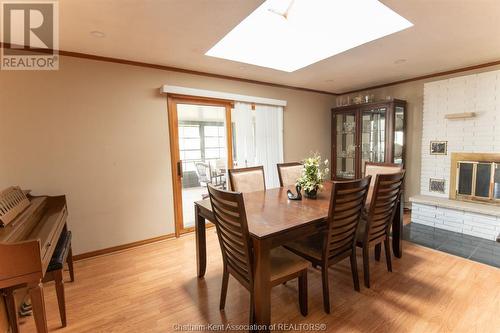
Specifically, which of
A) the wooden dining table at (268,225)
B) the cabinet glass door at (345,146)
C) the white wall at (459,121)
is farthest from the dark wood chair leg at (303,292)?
the cabinet glass door at (345,146)

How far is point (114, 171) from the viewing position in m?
2.88

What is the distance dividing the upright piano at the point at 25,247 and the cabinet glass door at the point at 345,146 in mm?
4597

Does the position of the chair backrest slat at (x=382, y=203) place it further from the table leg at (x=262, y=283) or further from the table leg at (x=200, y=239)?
the table leg at (x=200, y=239)

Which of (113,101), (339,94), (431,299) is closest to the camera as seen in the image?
(431,299)

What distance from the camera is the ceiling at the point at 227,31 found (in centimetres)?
180

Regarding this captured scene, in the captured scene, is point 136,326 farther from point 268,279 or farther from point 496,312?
point 496,312

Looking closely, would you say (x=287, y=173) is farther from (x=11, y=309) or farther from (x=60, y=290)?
(x=11, y=309)

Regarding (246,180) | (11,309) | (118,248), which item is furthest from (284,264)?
(118,248)

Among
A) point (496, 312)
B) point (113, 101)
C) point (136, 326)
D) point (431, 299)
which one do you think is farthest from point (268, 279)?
point (113, 101)

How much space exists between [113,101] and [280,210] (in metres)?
2.35

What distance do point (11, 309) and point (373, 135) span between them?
16.4ft

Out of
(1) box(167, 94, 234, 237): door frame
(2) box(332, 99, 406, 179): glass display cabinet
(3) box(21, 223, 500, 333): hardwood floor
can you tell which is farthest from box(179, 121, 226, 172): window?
(2) box(332, 99, 406, 179): glass display cabinet

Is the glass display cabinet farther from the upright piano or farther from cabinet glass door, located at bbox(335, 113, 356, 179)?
the upright piano

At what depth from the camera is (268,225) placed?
64.1 inches
